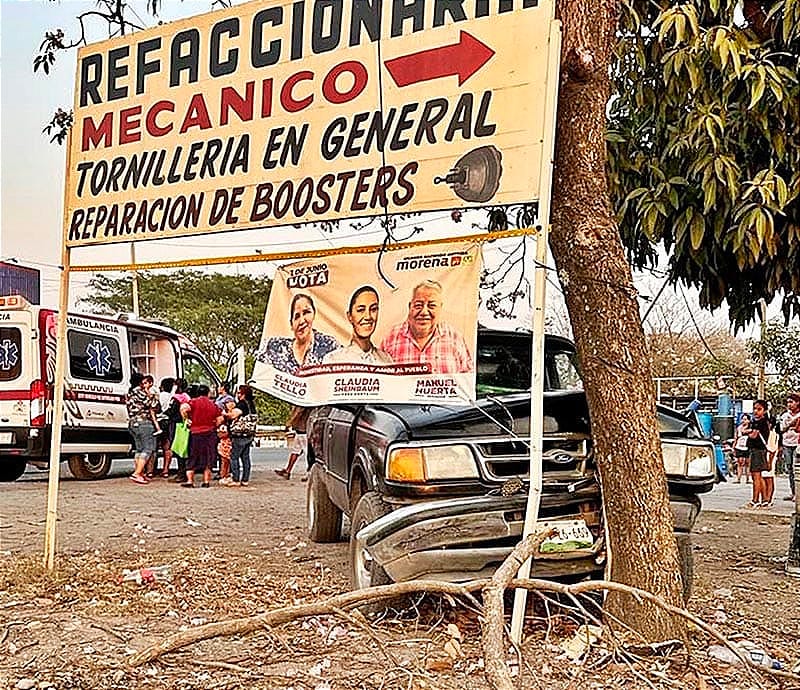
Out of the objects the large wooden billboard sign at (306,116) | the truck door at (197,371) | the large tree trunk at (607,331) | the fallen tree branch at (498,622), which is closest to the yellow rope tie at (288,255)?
the large wooden billboard sign at (306,116)

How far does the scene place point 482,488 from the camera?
557cm

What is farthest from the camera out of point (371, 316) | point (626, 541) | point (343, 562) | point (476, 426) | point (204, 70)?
point (343, 562)

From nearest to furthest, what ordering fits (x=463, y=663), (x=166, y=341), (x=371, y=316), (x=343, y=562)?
(x=463, y=663)
(x=371, y=316)
(x=343, y=562)
(x=166, y=341)

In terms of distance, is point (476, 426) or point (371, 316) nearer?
point (476, 426)

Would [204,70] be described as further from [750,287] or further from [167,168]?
[750,287]

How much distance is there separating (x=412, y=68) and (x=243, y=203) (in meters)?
1.42

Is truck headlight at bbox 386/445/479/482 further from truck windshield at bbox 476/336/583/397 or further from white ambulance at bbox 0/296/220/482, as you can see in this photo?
white ambulance at bbox 0/296/220/482

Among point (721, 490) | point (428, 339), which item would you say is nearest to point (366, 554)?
point (428, 339)

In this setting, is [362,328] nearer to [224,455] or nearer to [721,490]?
[224,455]

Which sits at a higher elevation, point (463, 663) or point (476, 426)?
point (476, 426)

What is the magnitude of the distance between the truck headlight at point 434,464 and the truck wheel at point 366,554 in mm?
397

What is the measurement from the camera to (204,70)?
22.0ft

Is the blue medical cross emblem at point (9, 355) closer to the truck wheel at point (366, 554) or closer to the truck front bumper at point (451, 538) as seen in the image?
the truck wheel at point (366, 554)

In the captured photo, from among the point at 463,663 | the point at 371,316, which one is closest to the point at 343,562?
the point at 371,316
